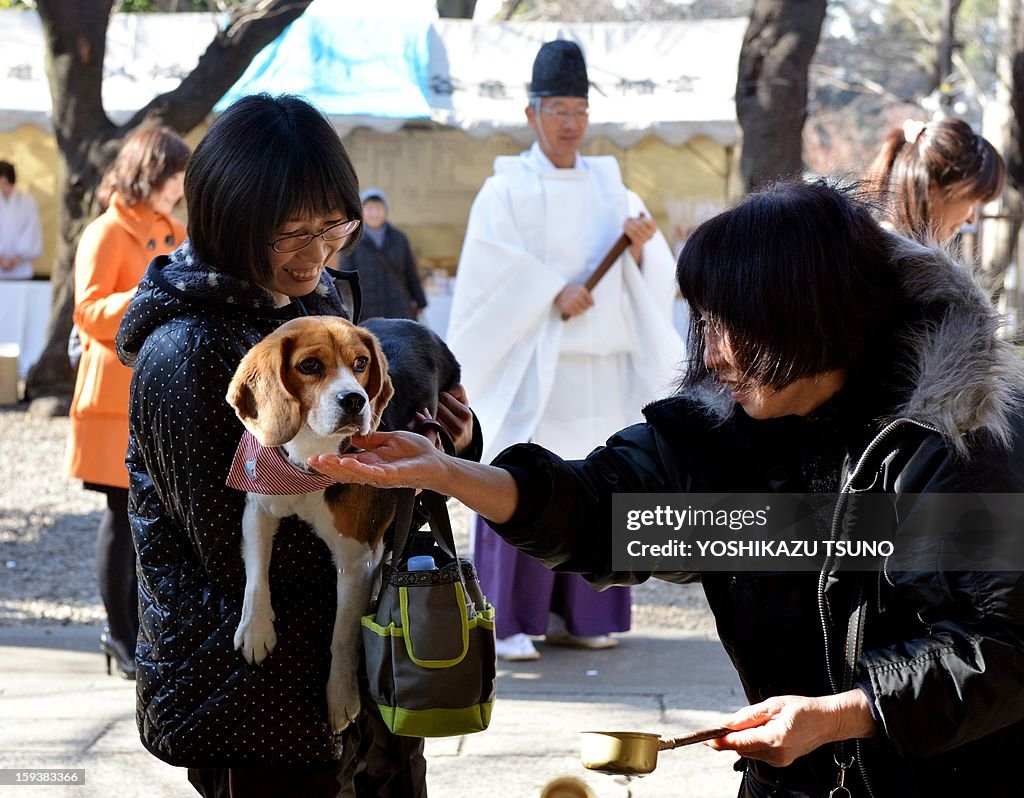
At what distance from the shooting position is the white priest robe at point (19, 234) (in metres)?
13.9

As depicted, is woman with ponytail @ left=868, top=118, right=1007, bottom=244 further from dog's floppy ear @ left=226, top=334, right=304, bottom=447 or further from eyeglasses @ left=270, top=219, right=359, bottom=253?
dog's floppy ear @ left=226, top=334, right=304, bottom=447

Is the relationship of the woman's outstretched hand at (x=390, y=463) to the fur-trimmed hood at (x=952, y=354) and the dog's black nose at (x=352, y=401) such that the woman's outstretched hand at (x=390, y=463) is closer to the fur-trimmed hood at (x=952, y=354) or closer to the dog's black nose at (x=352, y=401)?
the dog's black nose at (x=352, y=401)

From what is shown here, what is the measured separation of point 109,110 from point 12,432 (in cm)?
417

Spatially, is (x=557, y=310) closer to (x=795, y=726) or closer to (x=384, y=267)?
(x=795, y=726)

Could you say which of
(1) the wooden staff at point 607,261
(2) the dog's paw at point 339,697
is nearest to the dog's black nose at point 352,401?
(2) the dog's paw at point 339,697

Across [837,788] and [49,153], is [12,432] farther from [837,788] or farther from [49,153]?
[837,788]

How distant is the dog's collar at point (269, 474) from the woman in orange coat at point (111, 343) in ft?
9.91

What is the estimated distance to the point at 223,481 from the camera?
213 cm

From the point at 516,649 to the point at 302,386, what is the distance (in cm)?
360

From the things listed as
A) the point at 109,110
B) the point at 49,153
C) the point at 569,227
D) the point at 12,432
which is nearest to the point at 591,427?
the point at 569,227

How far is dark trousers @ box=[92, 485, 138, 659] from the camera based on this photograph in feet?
16.5

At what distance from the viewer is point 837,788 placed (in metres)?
1.96


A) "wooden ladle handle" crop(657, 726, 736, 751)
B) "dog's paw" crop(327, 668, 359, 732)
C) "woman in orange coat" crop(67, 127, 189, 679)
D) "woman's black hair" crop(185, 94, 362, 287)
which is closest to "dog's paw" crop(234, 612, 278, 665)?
"dog's paw" crop(327, 668, 359, 732)

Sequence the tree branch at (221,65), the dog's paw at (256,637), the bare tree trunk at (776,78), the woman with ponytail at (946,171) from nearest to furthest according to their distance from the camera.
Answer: the dog's paw at (256,637), the woman with ponytail at (946,171), the bare tree trunk at (776,78), the tree branch at (221,65)
